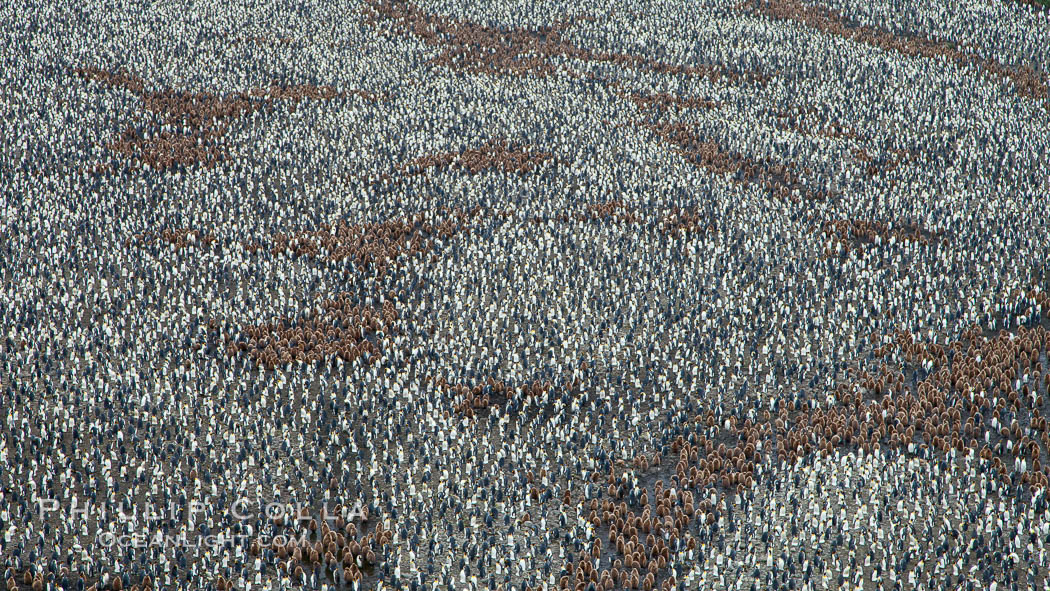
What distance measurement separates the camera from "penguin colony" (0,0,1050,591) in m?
17.9

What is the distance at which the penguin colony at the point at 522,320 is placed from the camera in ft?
58.9

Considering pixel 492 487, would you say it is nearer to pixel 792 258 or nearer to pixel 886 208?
pixel 792 258

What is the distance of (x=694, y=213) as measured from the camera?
32344mm

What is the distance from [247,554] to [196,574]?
94 cm

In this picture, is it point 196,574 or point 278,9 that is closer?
point 196,574

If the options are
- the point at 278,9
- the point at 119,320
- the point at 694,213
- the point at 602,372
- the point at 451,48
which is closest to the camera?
the point at 602,372

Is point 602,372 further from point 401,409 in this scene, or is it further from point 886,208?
point 886,208

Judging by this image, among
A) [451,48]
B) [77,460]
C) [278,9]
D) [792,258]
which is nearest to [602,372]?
[792,258]

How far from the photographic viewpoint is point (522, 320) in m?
25.8

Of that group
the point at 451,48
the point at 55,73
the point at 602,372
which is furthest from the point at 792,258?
the point at 55,73

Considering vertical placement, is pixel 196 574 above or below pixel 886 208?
below

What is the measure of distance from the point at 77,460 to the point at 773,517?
14120 mm

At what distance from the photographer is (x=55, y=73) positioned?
1738 inches

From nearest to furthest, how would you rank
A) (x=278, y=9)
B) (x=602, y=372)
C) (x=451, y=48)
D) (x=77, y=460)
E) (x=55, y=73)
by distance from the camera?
(x=77, y=460)
(x=602, y=372)
(x=55, y=73)
(x=451, y=48)
(x=278, y=9)
